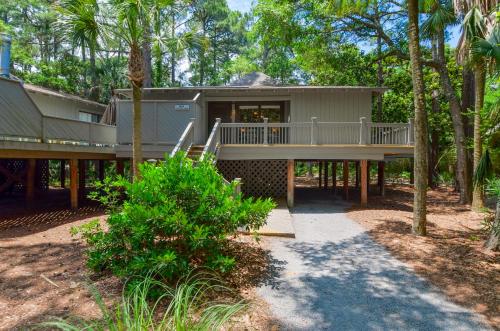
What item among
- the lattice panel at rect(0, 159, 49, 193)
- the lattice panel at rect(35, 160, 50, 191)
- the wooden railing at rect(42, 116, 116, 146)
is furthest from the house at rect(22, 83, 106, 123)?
the wooden railing at rect(42, 116, 116, 146)

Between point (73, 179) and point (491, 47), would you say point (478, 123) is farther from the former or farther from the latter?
point (73, 179)

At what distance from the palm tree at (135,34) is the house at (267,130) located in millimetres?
3320

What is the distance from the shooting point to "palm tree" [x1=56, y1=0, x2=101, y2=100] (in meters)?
5.73

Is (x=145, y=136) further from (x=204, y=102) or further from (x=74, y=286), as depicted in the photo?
(x=74, y=286)

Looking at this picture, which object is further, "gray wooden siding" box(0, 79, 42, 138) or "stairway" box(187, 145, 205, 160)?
"stairway" box(187, 145, 205, 160)

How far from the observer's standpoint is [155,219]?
14.5 feet

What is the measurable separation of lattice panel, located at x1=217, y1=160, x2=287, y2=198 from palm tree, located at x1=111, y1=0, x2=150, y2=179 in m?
8.04

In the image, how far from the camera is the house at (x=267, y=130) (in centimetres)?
1164

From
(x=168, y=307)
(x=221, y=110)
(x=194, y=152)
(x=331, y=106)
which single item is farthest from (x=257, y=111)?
(x=168, y=307)

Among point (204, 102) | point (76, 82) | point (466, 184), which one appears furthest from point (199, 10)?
point (466, 184)

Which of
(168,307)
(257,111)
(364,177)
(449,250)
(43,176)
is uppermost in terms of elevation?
(257,111)

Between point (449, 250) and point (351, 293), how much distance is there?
352 centimetres

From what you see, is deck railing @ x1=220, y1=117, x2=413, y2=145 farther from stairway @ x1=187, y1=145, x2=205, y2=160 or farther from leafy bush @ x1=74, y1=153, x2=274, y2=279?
leafy bush @ x1=74, y1=153, x2=274, y2=279

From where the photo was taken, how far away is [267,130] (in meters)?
12.9
